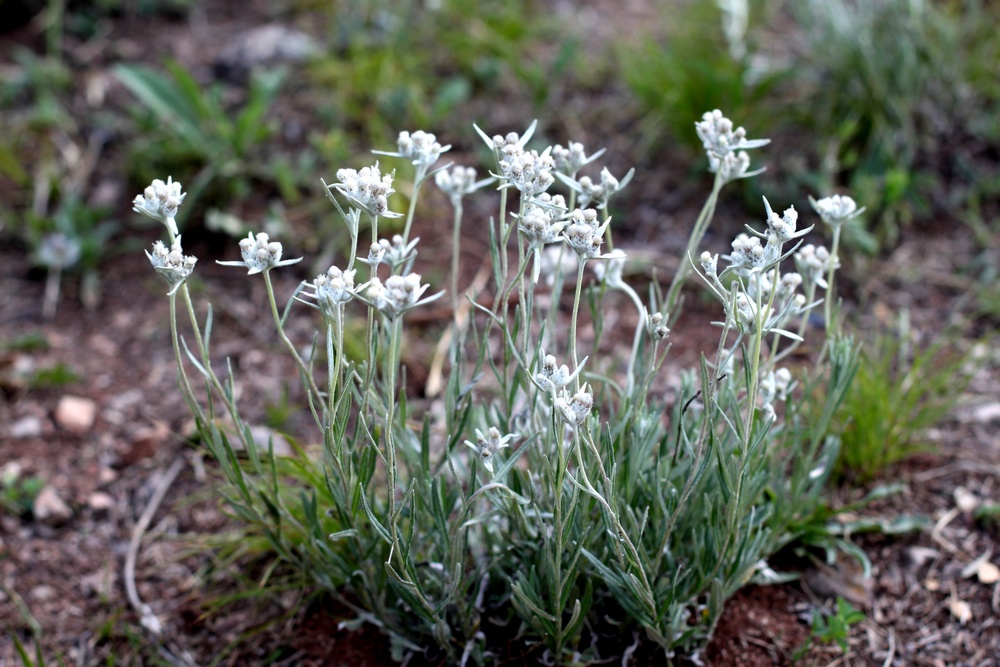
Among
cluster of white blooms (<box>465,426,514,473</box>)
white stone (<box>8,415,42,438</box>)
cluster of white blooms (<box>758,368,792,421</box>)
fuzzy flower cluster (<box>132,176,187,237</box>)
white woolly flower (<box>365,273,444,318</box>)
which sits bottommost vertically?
white stone (<box>8,415,42,438</box>)

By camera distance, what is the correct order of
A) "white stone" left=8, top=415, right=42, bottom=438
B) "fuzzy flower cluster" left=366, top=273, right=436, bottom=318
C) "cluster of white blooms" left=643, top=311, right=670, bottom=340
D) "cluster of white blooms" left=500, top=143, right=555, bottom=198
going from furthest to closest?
"white stone" left=8, top=415, right=42, bottom=438 < "cluster of white blooms" left=643, top=311, right=670, bottom=340 < "cluster of white blooms" left=500, top=143, right=555, bottom=198 < "fuzzy flower cluster" left=366, top=273, right=436, bottom=318

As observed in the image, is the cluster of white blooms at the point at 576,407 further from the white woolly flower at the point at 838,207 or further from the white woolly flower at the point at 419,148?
the white woolly flower at the point at 838,207

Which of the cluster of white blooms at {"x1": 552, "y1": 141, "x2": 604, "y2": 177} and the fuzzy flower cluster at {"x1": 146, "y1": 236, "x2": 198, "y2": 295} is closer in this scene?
the fuzzy flower cluster at {"x1": 146, "y1": 236, "x2": 198, "y2": 295}

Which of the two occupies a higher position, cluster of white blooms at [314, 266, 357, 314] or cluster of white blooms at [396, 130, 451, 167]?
cluster of white blooms at [396, 130, 451, 167]

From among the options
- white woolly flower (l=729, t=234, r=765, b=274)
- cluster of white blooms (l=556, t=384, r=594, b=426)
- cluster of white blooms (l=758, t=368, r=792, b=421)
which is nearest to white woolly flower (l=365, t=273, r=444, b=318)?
cluster of white blooms (l=556, t=384, r=594, b=426)

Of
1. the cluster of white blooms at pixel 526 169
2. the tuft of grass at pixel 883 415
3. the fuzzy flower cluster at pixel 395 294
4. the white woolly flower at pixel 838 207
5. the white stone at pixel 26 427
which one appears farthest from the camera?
the white stone at pixel 26 427

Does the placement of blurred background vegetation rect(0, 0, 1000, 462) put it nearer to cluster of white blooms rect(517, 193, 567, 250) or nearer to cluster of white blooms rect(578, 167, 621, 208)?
cluster of white blooms rect(578, 167, 621, 208)

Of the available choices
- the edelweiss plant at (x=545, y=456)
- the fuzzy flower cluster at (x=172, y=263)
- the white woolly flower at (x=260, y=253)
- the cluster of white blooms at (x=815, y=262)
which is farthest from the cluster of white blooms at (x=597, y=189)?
the fuzzy flower cluster at (x=172, y=263)

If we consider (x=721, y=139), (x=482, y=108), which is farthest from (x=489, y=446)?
(x=482, y=108)
